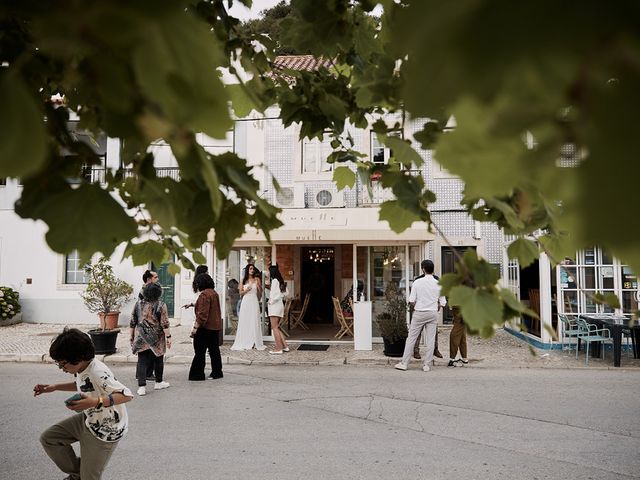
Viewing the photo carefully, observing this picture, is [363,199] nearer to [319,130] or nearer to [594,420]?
[594,420]

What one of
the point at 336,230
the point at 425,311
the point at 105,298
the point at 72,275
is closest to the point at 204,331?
the point at 425,311

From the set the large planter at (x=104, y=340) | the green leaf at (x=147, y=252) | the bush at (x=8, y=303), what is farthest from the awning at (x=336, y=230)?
the green leaf at (x=147, y=252)

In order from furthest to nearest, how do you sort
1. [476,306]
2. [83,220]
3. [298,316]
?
[298,316] < [476,306] < [83,220]

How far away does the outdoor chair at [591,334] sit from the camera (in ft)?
30.5

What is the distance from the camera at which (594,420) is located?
578 cm

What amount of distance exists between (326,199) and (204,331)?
22.7 feet

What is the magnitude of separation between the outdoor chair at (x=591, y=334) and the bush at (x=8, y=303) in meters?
15.6

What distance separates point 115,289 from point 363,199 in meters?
7.20

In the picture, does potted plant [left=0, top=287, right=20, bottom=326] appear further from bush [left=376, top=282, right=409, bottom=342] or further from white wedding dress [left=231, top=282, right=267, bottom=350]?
bush [left=376, top=282, right=409, bottom=342]

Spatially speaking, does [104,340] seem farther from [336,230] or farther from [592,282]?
[592,282]

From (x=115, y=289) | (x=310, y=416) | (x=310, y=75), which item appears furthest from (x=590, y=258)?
(x=115, y=289)

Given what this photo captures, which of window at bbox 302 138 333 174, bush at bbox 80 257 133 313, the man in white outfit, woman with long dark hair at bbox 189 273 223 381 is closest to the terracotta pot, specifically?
bush at bbox 80 257 133 313

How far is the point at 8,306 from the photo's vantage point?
1502 centimetres

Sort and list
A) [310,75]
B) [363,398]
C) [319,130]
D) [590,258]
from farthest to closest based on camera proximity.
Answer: [590,258] → [363,398] → [310,75] → [319,130]
